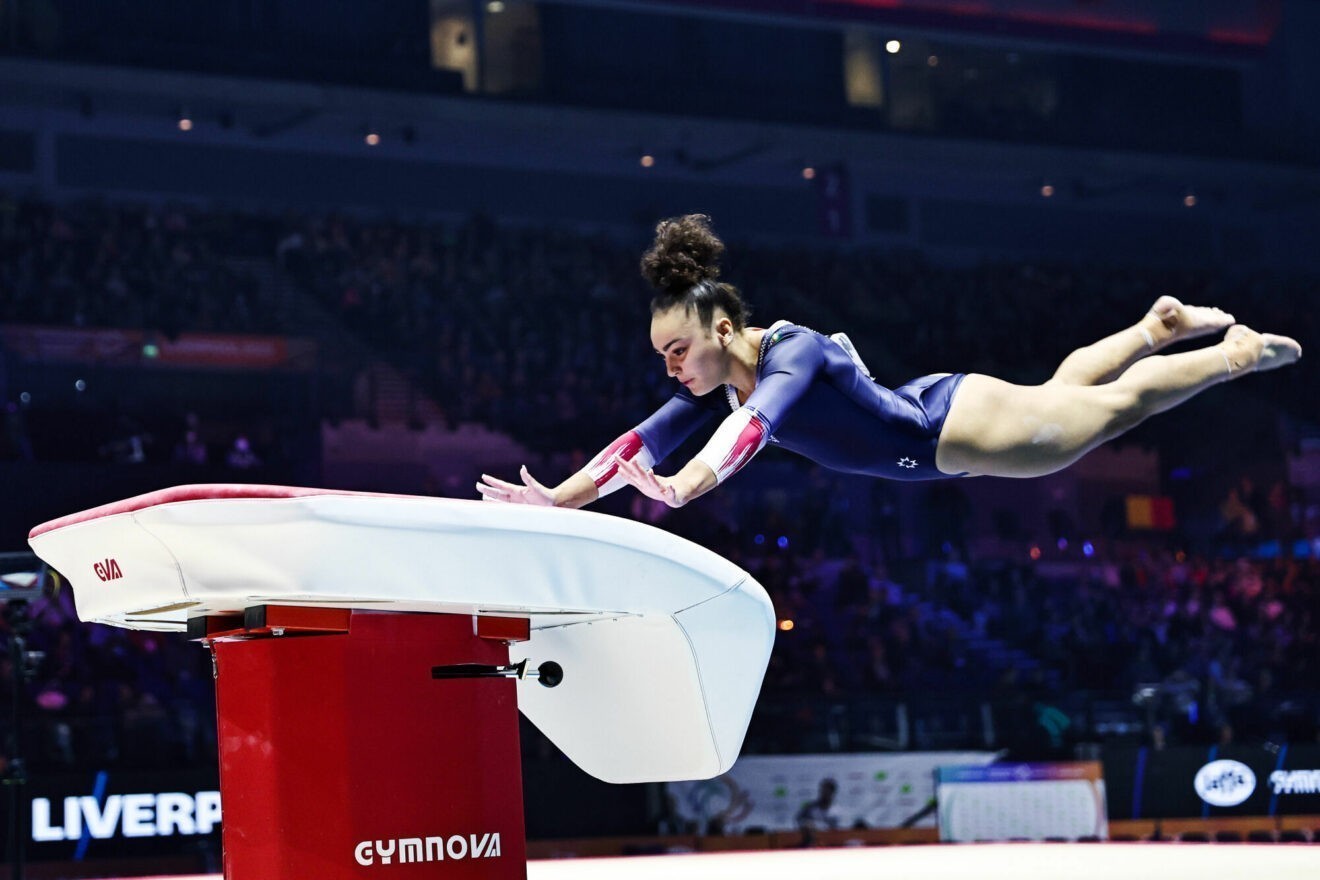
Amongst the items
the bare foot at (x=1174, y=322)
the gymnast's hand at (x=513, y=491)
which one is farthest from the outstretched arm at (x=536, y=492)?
the bare foot at (x=1174, y=322)

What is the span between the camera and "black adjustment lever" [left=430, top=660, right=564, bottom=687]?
2734 mm

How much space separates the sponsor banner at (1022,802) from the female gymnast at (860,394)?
5331mm

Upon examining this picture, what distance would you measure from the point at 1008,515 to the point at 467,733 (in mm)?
12137

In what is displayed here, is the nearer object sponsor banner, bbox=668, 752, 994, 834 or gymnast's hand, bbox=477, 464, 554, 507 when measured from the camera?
gymnast's hand, bbox=477, 464, 554, 507

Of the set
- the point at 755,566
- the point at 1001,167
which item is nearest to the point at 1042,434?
the point at 755,566

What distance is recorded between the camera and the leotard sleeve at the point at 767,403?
10.9 ft

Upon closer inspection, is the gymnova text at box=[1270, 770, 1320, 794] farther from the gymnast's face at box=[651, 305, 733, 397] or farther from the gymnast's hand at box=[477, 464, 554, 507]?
the gymnast's hand at box=[477, 464, 554, 507]

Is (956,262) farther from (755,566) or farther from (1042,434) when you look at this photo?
(1042,434)

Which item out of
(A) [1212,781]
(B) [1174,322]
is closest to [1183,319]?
(B) [1174,322]

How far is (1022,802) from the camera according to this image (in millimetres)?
9320

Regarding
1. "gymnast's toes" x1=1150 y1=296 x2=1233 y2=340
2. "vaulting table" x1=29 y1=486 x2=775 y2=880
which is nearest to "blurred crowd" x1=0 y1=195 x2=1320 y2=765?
"gymnast's toes" x1=1150 y1=296 x2=1233 y2=340

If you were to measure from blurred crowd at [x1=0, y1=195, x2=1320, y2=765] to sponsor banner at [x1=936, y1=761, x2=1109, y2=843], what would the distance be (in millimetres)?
1271

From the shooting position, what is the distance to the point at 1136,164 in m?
18.4

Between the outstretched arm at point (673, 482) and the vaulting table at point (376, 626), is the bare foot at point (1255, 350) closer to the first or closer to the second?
the outstretched arm at point (673, 482)
